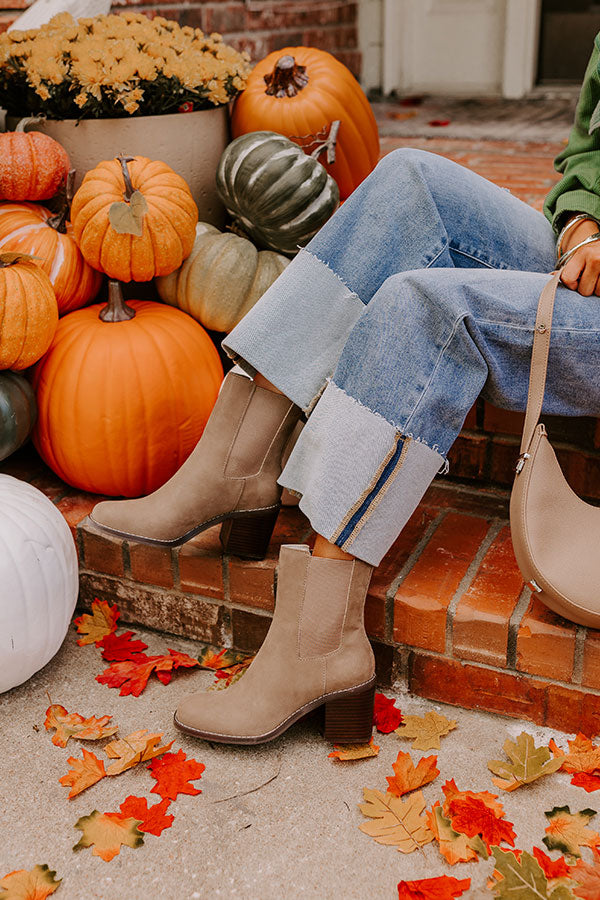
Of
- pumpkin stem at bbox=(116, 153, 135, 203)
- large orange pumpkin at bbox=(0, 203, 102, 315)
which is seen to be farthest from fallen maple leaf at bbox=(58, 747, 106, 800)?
pumpkin stem at bbox=(116, 153, 135, 203)

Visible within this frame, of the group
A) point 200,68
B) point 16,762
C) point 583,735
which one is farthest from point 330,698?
point 200,68

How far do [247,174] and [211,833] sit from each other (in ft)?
4.80

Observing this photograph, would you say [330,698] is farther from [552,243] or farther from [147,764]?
[552,243]

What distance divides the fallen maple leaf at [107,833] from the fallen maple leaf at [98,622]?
48 centimetres

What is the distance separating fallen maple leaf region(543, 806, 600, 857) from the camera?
49.1 inches

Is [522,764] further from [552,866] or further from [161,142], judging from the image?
[161,142]

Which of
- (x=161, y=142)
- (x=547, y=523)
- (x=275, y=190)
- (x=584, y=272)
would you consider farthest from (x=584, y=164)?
(x=161, y=142)

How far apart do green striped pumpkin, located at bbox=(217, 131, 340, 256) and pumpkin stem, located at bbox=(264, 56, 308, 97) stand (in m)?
0.38

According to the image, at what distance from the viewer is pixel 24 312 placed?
1751mm

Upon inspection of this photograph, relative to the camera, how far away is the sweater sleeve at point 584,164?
4.91ft

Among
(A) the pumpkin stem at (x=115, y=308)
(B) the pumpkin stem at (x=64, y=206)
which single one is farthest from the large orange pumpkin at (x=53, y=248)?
(A) the pumpkin stem at (x=115, y=308)

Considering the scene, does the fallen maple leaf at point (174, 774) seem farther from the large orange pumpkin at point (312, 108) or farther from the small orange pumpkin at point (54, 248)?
the large orange pumpkin at point (312, 108)

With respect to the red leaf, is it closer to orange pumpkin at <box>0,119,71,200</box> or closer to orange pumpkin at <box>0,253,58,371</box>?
orange pumpkin at <box>0,253,58,371</box>

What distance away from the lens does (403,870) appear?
1.22 meters
